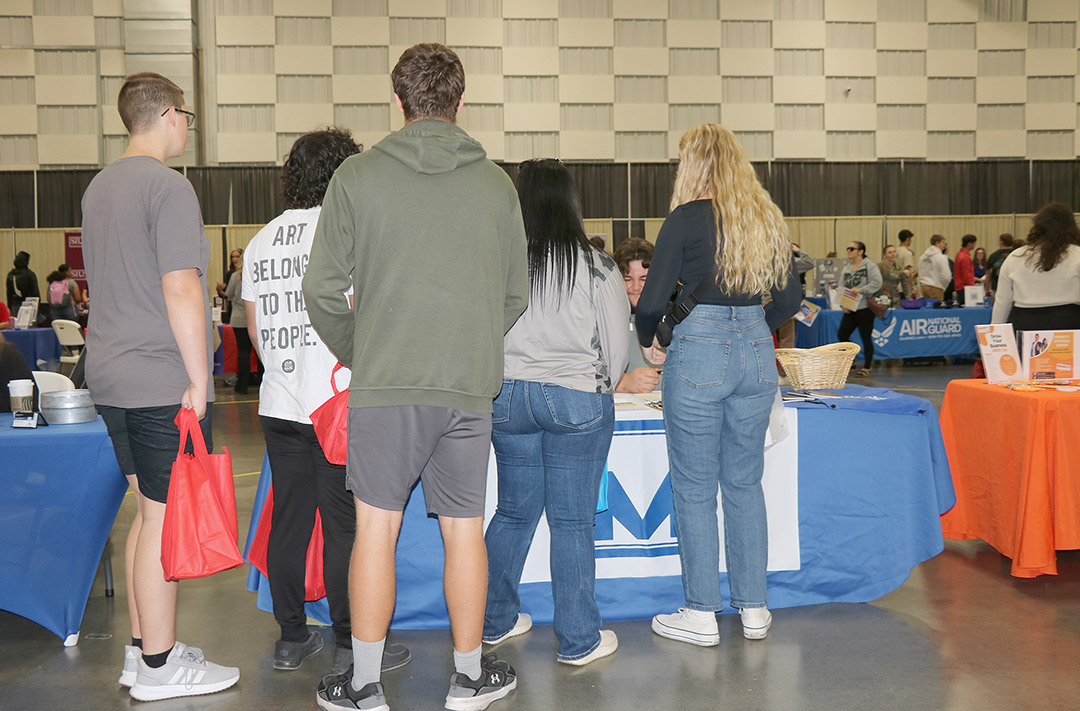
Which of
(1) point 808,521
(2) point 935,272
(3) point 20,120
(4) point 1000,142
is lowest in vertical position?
(1) point 808,521

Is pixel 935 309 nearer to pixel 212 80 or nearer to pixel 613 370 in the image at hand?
pixel 613 370

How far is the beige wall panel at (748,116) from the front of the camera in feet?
51.7

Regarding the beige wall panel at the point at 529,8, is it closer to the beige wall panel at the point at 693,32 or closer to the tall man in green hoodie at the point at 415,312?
the beige wall panel at the point at 693,32

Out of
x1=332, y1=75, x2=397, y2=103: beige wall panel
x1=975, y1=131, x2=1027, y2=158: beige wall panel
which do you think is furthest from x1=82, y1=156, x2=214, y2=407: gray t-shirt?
x1=975, y1=131, x2=1027, y2=158: beige wall panel

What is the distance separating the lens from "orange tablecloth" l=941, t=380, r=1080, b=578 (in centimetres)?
309

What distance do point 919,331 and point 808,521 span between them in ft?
26.9

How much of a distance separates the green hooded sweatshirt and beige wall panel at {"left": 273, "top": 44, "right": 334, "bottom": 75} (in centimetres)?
1407

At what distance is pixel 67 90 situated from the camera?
588 inches

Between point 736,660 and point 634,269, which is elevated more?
point 634,269

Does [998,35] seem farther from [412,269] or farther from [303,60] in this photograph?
[412,269]

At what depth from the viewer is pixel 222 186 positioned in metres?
15.3

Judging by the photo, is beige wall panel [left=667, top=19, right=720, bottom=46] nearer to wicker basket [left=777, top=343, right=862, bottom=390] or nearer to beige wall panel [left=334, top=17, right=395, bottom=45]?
beige wall panel [left=334, top=17, right=395, bottom=45]

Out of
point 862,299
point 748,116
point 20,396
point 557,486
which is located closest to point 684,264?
point 557,486

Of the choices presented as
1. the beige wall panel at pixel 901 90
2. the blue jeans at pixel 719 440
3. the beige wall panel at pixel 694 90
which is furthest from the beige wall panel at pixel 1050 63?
the blue jeans at pixel 719 440
